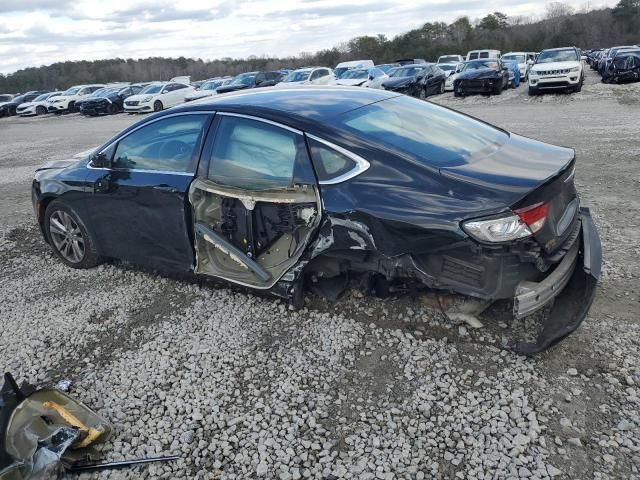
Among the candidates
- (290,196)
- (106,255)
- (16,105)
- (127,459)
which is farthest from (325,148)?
(16,105)

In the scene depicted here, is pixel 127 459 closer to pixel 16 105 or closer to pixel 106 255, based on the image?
pixel 106 255

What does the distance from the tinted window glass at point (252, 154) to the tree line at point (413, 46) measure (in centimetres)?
5875

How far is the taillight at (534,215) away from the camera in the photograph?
9.55 feet

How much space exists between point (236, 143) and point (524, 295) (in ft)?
7.23

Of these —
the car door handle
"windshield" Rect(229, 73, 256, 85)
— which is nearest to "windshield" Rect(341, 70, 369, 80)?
"windshield" Rect(229, 73, 256, 85)

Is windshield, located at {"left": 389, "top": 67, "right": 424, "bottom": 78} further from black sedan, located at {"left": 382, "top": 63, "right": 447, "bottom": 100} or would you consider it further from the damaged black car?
the damaged black car

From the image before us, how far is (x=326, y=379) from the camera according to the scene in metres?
3.18

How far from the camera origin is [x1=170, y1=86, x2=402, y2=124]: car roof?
365 centimetres

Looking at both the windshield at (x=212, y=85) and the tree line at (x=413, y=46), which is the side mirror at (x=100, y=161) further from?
the tree line at (x=413, y=46)

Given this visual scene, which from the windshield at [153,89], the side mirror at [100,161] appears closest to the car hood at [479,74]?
the windshield at [153,89]

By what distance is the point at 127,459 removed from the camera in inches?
107

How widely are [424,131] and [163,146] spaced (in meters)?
2.05

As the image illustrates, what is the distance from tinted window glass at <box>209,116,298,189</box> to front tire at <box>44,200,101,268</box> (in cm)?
174

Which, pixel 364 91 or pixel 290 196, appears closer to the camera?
pixel 290 196
